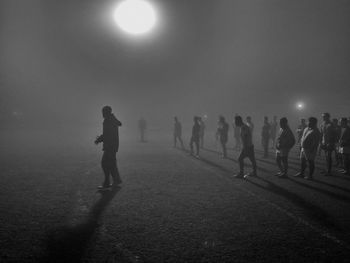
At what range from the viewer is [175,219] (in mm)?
6324

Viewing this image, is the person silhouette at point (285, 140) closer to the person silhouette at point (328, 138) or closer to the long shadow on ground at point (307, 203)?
the long shadow on ground at point (307, 203)

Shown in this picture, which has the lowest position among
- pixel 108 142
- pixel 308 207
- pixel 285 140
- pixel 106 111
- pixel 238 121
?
pixel 308 207

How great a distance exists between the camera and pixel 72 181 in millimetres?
10125

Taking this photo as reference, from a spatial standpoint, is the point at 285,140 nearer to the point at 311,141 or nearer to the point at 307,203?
the point at 311,141

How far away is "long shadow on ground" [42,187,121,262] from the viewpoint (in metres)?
4.56

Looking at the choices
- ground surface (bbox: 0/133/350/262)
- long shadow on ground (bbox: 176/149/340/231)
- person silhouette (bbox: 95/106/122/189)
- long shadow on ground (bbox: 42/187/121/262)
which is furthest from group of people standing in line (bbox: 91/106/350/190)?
long shadow on ground (bbox: 42/187/121/262)

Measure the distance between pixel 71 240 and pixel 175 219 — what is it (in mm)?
2119

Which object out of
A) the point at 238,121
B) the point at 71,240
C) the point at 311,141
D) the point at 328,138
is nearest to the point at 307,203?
the point at 311,141

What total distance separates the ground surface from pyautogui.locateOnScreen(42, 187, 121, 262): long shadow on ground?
0.02m

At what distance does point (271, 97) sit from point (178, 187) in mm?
71264

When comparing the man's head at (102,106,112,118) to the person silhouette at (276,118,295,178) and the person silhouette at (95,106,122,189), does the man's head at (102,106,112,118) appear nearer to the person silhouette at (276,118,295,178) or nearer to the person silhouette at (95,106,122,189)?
the person silhouette at (95,106,122,189)

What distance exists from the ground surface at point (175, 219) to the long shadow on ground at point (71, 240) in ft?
0.05

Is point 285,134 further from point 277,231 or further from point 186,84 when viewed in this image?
point 186,84

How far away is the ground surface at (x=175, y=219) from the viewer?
4.74 metres
